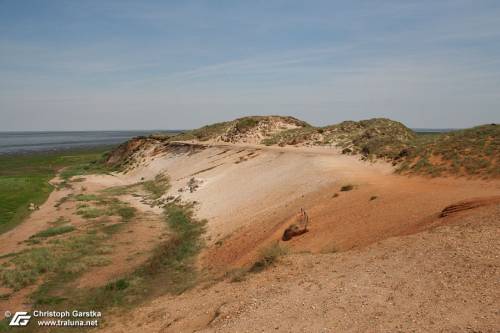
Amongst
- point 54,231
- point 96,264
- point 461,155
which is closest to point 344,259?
point 96,264

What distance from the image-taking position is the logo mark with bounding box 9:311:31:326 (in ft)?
45.9

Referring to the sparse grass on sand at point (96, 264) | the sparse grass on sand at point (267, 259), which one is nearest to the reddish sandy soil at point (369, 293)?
the sparse grass on sand at point (267, 259)

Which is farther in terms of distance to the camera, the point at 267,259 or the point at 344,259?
the point at 267,259

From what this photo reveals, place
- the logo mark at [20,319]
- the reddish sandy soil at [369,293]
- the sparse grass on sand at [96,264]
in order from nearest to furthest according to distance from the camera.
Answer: the reddish sandy soil at [369,293] → the logo mark at [20,319] → the sparse grass on sand at [96,264]

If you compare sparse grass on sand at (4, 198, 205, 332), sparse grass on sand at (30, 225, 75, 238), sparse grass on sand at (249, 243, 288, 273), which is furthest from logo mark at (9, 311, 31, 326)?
sparse grass on sand at (30, 225, 75, 238)

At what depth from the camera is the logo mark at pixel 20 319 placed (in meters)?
14.0

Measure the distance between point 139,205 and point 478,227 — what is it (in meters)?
31.3

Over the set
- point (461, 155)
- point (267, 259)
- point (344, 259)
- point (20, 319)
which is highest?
point (461, 155)

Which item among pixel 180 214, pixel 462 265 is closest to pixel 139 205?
pixel 180 214

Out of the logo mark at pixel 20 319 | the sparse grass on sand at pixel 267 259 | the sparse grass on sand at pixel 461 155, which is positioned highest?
the sparse grass on sand at pixel 461 155

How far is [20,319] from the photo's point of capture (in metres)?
14.3

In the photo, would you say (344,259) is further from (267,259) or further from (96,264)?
(96,264)

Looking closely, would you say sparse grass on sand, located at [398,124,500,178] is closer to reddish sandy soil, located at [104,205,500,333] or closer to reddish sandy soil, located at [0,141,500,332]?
reddish sandy soil, located at [0,141,500,332]

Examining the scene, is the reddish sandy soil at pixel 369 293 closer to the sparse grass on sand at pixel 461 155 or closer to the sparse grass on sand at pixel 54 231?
the sparse grass on sand at pixel 461 155
